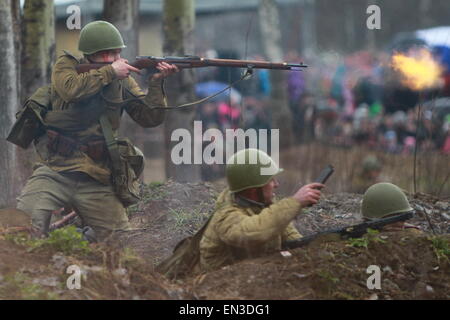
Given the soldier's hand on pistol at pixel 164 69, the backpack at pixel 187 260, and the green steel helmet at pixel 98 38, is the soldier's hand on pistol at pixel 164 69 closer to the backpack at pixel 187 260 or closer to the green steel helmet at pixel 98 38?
the green steel helmet at pixel 98 38

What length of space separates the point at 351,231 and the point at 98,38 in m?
2.44

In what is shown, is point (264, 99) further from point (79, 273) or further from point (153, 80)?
point (79, 273)

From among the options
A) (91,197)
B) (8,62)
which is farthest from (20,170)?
(91,197)

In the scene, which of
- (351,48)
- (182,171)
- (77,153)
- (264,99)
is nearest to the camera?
(77,153)

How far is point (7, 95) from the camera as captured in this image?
8930 millimetres

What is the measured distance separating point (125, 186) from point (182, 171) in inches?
158

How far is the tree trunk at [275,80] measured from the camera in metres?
19.3

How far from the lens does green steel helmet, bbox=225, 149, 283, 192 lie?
223 inches

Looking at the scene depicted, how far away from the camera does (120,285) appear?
5469 mm

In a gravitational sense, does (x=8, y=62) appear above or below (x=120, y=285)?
above

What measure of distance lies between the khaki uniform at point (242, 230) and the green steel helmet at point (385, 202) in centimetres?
94

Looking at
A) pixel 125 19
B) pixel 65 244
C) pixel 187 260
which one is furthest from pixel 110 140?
pixel 125 19

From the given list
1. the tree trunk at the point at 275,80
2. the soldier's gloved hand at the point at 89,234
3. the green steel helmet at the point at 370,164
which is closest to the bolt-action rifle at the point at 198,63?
the soldier's gloved hand at the point at 89,234

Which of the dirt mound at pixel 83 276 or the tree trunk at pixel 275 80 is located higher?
the tree trunk at pixel 275 80
